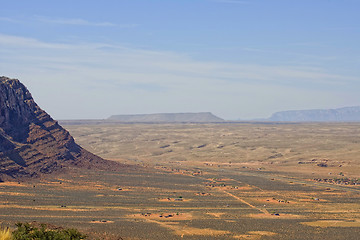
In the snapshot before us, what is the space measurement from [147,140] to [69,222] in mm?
148412

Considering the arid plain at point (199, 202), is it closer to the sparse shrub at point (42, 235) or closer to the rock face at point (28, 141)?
the rock face at point (28, 141)

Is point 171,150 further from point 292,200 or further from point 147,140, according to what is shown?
point 292,200

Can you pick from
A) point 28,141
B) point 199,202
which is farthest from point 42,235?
point 28,141

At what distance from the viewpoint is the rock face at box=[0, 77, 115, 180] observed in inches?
2970

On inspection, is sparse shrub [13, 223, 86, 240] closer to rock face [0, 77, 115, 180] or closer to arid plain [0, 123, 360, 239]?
arid plain [0, 123, 360, 239]

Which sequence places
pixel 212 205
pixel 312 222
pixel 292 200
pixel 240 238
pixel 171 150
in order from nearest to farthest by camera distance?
pixel 240 238
pixel 312 222
pixel 212 205
pixel 292 200
pixel 171 150

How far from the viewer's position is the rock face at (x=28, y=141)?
75.4 meters

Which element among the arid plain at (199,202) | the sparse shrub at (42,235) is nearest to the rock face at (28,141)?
the arid plain at (199,202)

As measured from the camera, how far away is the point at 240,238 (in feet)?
136

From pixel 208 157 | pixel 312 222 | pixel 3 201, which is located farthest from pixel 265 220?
pixel 208 157

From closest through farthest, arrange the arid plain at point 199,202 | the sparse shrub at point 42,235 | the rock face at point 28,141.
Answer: the sparse shrub at point 42,235
the arid plain at point 199,202
the rock face at point 28,141

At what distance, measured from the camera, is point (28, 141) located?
3280 inches

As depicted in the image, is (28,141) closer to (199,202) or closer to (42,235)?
(199,202)

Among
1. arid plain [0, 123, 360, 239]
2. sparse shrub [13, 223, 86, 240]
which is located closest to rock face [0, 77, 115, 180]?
arid plain [0, 123, 360, 239]
